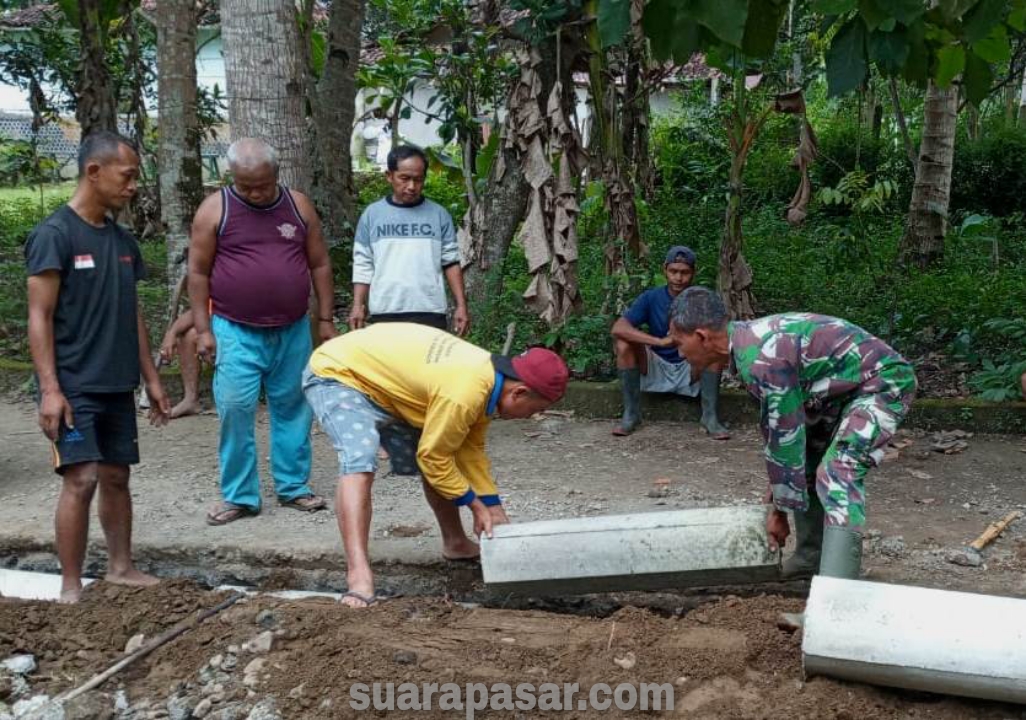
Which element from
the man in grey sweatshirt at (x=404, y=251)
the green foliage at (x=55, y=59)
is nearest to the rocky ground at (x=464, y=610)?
the man in grey sweatshirt at (x=404, y=251)

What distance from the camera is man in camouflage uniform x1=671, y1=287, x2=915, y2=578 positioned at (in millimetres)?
Answer: 3793

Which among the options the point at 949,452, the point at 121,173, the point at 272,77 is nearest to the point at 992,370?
the point at 949,452

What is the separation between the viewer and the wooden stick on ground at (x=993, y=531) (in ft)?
15.6

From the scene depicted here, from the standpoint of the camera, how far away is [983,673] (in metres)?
3.08

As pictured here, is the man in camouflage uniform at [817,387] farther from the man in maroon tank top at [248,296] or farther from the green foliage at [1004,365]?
the green foliage at [1004,365]

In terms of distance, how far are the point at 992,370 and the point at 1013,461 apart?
0.89 m

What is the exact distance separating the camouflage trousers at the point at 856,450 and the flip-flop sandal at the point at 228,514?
113 inches

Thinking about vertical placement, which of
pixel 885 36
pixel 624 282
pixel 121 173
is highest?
pixel 885 36

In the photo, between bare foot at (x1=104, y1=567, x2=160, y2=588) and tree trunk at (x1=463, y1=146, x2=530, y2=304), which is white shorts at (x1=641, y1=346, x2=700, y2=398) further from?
bare foot at (x1=104, y1=567, x2=160, y2=588)

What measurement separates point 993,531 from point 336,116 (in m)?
8.02

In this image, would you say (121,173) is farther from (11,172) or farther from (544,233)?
(11,172)

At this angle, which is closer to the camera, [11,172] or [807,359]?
[807,359]

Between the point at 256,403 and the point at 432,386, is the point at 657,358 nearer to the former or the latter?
the point at 256,403

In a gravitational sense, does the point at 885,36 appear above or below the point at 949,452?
above
